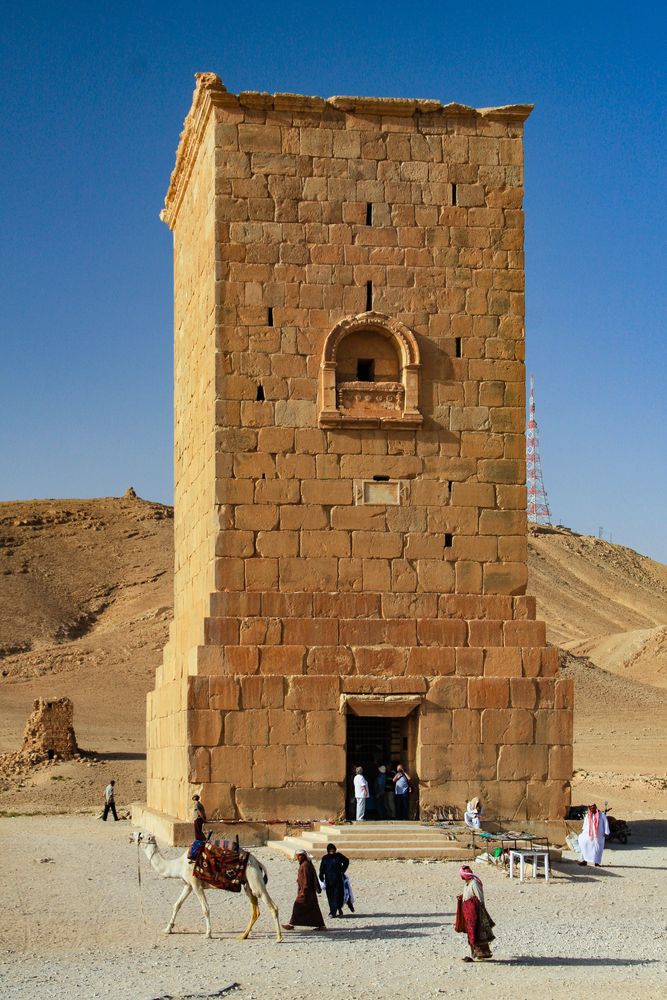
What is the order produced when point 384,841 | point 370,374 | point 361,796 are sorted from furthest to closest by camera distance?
point 370,374, point 361,796, point 384,841

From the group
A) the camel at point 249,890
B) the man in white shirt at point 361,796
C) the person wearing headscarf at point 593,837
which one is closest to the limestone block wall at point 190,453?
the man in white shirt at point 361,796

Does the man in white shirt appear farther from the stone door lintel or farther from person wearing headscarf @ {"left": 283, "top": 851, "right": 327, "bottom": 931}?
person wearing headscarf @ {"left": 283, "top": 851, "right": 327, "bottom": 931}

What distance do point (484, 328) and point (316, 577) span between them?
433cm

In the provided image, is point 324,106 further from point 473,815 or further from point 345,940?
point 345,940

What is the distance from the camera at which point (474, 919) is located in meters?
12.1

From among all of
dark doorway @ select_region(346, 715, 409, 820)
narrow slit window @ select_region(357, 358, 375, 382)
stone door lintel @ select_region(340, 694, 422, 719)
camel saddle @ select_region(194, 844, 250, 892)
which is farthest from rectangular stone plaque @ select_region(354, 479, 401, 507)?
camel saddle @ select_region(194, 844, 250, 892)

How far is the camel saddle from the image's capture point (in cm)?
1301

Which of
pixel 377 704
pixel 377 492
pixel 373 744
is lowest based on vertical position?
pixel 373 744

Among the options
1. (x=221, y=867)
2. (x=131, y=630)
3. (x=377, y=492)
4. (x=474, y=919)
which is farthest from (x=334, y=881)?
(x=131, y=630)

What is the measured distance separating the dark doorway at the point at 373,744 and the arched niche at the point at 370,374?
4.15 metres

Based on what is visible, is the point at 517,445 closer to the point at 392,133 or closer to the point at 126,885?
the point at 392,133

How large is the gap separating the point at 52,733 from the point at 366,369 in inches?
731

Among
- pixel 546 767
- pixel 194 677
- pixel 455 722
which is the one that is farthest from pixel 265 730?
pixel 546 767

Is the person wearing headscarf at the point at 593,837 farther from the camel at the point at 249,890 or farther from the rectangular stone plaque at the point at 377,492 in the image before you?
the camel at the point at 249,890
